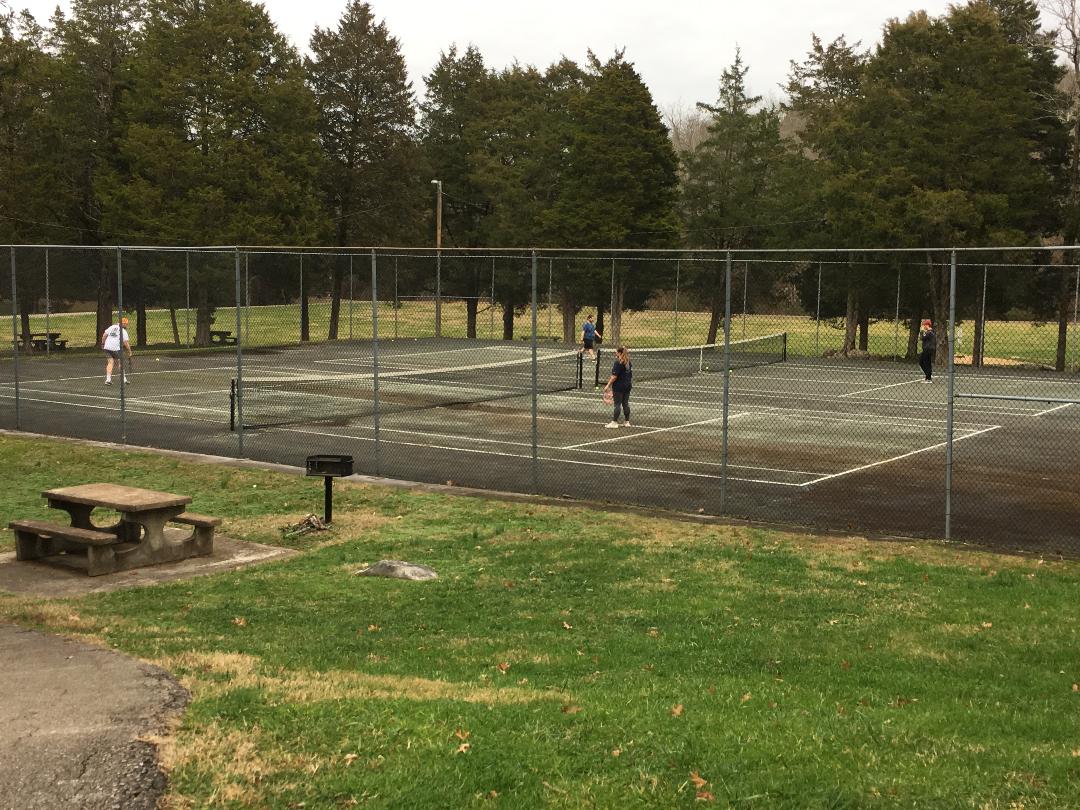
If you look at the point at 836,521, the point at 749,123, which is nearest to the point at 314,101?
the point at 749,123

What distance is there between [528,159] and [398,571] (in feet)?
159

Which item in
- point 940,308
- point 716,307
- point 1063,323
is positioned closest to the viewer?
point 1063,323

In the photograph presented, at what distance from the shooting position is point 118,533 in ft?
37.2

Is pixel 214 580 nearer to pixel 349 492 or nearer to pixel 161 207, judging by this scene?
pixel 349 492

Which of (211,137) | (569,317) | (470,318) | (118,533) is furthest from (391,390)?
(211,137)

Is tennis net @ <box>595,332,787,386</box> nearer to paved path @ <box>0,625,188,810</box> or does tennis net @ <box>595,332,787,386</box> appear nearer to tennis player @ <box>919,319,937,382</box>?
tennis player @ <box>919,319,937,382</box>

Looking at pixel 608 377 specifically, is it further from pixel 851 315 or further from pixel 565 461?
Answer: pixel 851 315

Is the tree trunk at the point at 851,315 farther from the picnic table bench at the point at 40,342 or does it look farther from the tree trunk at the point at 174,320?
the picnic table bench at the point at 40,342

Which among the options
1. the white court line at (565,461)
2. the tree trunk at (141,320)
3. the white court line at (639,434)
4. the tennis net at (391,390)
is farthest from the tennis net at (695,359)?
the tree trunk at (141,320)

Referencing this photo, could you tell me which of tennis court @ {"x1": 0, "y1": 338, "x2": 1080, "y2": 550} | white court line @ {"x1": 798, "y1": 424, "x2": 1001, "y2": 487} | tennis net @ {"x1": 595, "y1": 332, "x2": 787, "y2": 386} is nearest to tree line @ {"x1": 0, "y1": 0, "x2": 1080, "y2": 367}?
tennis net @ {"x1": 595, "y1": 332, "x2": 787, "y2": 386}

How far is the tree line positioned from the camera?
41.2 meters

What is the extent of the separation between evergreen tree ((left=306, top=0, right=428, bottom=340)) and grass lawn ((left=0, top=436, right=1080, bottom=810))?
43627 millimetres

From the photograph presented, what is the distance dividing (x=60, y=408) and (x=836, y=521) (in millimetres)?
17943

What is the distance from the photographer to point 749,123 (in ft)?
176
